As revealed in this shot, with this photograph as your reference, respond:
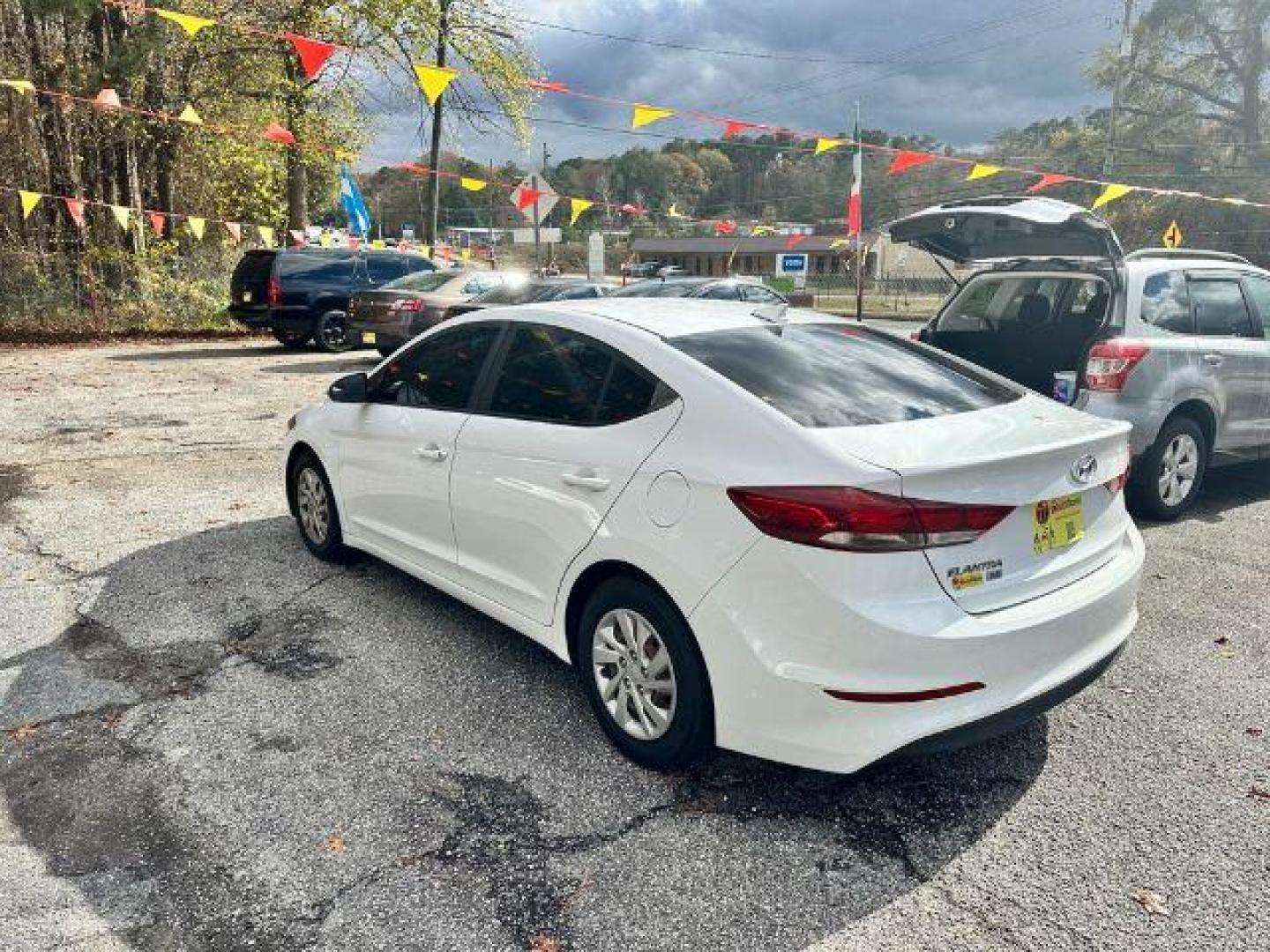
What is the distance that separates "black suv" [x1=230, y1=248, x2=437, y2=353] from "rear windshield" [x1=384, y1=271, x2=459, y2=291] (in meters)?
1.63

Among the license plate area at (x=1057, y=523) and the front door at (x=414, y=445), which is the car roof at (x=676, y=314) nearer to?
the front door at (x=414, y=445)

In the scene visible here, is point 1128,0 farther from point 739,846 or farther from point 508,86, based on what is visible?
point 739,846

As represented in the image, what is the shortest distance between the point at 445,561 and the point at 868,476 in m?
2.10

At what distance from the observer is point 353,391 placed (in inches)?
179

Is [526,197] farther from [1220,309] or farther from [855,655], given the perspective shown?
[855,655]

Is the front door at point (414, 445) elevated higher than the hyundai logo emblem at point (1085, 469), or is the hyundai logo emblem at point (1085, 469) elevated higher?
the hyundai logo emblem at point (1085, 469)

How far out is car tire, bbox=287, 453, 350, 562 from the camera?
4.95 m

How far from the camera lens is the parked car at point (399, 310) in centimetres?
1305

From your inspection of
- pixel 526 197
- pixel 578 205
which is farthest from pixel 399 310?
pixel 578 205

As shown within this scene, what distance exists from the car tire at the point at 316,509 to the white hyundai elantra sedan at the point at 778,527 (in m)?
1.32

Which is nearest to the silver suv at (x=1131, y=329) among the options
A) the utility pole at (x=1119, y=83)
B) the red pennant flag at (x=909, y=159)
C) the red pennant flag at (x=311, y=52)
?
the red pennant flag at (x=909, y=159)

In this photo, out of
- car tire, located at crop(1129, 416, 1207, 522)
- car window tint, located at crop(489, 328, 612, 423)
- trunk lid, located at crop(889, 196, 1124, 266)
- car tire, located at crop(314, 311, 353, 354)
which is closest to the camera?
car window tint, located at crop(489, 328, 612, 423)

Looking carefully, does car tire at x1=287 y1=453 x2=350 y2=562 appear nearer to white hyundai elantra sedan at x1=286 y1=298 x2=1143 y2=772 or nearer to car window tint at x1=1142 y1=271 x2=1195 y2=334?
white hyundai elantra sedan at x1=286 y1=298 x2=1143 y2=772

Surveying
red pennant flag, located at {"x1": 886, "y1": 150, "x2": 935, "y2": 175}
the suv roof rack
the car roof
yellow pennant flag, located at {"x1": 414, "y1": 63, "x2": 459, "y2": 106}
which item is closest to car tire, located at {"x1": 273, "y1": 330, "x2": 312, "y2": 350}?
yellow pennant flag, located at {"x1": 414, "y1": 63, "x2": 459, "y2": 106}
